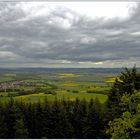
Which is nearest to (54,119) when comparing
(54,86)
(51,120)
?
(51,120)

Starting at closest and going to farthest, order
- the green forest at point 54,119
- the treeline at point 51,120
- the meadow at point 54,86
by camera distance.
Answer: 1. the green forest at point 54,119
2. the treeline at point 51,120
3. the meadow at point 54,86

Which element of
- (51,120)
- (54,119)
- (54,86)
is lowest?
(51,120)

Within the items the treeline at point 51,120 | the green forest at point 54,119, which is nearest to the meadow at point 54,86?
the green forest at point 54,119

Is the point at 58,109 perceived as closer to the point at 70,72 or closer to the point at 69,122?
the point at 69,122

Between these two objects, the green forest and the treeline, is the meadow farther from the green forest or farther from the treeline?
the treeline

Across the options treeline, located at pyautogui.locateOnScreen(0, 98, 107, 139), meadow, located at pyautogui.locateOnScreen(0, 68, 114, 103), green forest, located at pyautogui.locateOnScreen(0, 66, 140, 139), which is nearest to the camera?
green forest, located at pyautogui.locateOnScreen(0, 66, 140, 139)

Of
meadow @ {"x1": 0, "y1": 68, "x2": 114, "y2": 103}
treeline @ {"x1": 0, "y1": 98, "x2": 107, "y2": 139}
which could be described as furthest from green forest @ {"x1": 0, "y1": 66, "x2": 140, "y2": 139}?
meadow @ {"x1": 0, "y1": 68, "x2": 114, "y2": 103}

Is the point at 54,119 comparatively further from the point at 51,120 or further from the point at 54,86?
the point at 54,86

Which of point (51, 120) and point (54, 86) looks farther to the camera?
point (54, 86)

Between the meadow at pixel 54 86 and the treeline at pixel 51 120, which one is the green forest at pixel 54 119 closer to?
the treeline at pixel 51 120

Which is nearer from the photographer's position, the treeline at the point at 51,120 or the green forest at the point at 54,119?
the green forest at the point at 54,119
